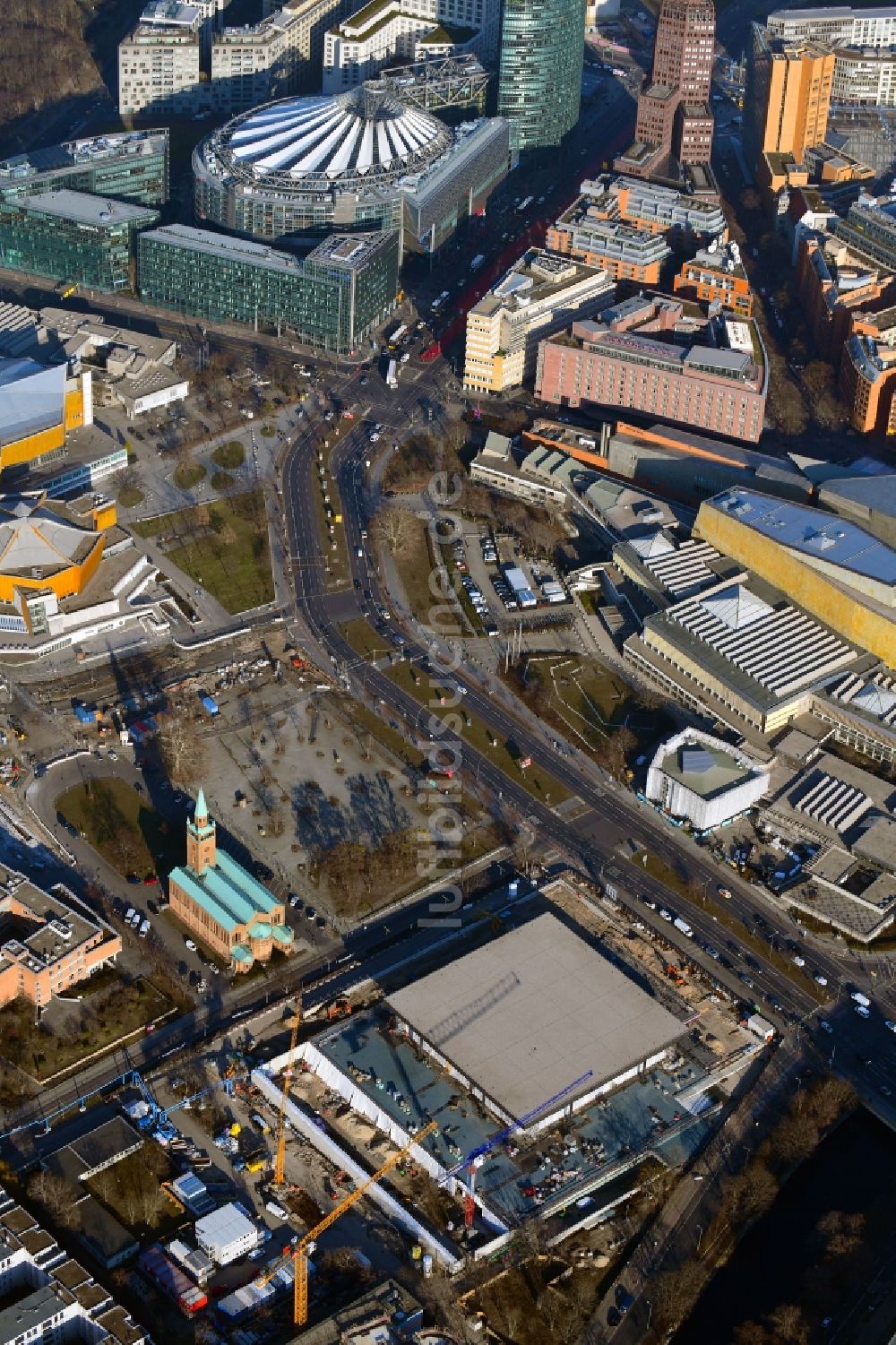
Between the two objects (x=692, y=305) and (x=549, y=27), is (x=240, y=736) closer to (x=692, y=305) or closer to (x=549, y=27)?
(x=692, y=305)

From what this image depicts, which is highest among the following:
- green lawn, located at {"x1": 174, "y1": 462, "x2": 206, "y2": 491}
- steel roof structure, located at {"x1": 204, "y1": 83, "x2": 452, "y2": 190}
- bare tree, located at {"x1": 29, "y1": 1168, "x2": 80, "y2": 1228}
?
steel roof structure, located at {"x1": 204, "y1": 83, "x2": 452, "y2": 190}

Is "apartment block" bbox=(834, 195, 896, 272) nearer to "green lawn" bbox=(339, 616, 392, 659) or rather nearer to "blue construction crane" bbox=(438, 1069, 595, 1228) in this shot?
"green lawn" bbox=(339, 616, 392, 659)

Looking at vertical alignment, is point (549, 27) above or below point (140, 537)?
above

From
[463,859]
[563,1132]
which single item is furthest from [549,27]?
[563,1132]

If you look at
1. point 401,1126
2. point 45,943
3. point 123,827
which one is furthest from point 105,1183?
point 123,827

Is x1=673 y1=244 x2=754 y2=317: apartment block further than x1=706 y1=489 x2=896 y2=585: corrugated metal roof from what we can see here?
Yes

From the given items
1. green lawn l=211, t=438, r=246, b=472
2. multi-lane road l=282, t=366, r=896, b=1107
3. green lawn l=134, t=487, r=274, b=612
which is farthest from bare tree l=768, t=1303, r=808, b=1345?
green lawn l=211, t=438, r=246, b=472
